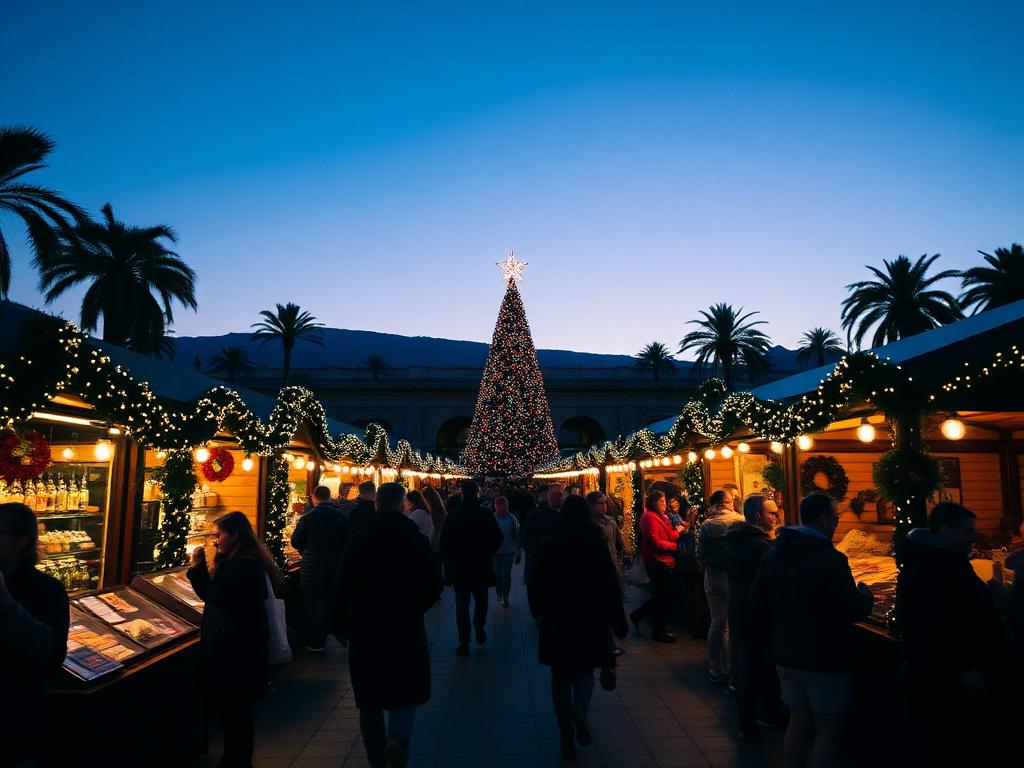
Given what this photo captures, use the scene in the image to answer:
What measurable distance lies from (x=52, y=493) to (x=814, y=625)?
7668 mm

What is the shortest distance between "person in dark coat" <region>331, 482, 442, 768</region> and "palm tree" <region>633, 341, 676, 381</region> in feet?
176

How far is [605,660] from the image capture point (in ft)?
16.5

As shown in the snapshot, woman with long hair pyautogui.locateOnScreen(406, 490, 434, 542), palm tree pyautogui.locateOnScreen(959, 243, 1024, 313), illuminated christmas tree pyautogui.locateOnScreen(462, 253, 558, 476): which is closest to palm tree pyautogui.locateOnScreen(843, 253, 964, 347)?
palm tree pyautogui.locateOnScreen(959, 243, 1024, 313)

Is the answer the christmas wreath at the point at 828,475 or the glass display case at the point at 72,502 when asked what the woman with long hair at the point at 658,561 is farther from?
the glass display case at the point at 72,502

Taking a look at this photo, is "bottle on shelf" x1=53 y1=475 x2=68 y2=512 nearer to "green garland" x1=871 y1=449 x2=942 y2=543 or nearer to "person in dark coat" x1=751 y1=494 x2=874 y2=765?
"person in dark coat" x1=751 y1=494 x2=874 y2=765

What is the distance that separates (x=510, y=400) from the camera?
107 feet

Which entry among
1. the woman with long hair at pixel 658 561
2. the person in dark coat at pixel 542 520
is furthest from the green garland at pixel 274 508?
the woman with long hair at pixel 658 561

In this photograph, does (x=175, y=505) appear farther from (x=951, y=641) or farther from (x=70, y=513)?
(x=951, y=641)

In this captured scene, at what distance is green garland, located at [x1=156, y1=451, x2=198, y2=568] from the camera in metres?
7.66

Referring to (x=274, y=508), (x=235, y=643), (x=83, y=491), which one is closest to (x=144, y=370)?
(x=83, y=491)

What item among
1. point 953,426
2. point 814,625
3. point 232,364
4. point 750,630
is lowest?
point 750,630

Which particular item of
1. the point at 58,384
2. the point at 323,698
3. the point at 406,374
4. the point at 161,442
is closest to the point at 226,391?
the point at 161,442

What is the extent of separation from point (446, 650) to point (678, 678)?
9.94ft

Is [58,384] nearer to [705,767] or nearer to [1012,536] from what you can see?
[705,767]
